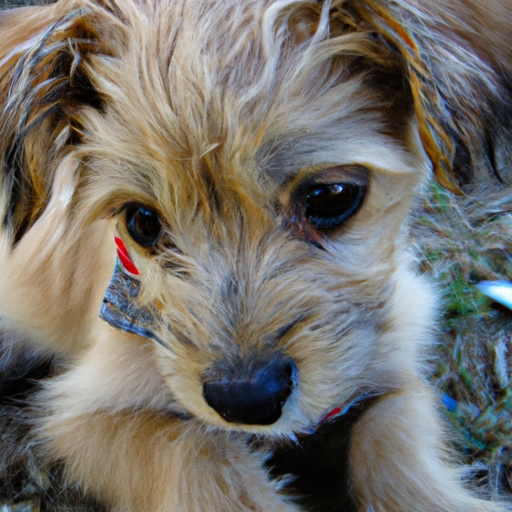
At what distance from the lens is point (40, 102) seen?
6.63 feet

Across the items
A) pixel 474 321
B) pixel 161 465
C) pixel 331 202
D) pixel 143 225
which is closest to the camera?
pixel 331 202

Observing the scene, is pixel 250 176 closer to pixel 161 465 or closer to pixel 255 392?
pixel 255 392

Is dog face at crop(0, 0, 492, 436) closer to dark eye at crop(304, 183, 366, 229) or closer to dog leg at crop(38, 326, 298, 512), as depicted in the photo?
dark eye at crop(304, 183, 366, 229)

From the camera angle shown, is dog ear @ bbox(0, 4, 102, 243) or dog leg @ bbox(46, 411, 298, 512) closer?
dog ear @ bbox(0, 4, 102, 243)

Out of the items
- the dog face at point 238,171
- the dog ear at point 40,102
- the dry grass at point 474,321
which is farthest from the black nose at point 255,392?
the dry grass at point 474,321

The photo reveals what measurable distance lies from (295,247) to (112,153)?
607 millimetres

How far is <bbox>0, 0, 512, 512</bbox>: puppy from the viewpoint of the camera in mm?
1819

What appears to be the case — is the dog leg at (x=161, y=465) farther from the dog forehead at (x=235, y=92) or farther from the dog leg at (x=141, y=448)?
the dog forehead at (x=235, y=92)

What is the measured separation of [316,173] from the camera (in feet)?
6.21

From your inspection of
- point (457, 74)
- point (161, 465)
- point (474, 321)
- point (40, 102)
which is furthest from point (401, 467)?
point (40, 102)

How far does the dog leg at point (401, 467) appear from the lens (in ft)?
7.96

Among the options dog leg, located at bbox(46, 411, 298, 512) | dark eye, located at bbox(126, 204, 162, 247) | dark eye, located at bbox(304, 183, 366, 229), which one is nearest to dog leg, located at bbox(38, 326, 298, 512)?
dog leg, located at bbox(46, 411, 298, 512)

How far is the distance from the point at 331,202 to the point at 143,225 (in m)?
0.61

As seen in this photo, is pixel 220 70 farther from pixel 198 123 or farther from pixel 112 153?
pixel 112 153
